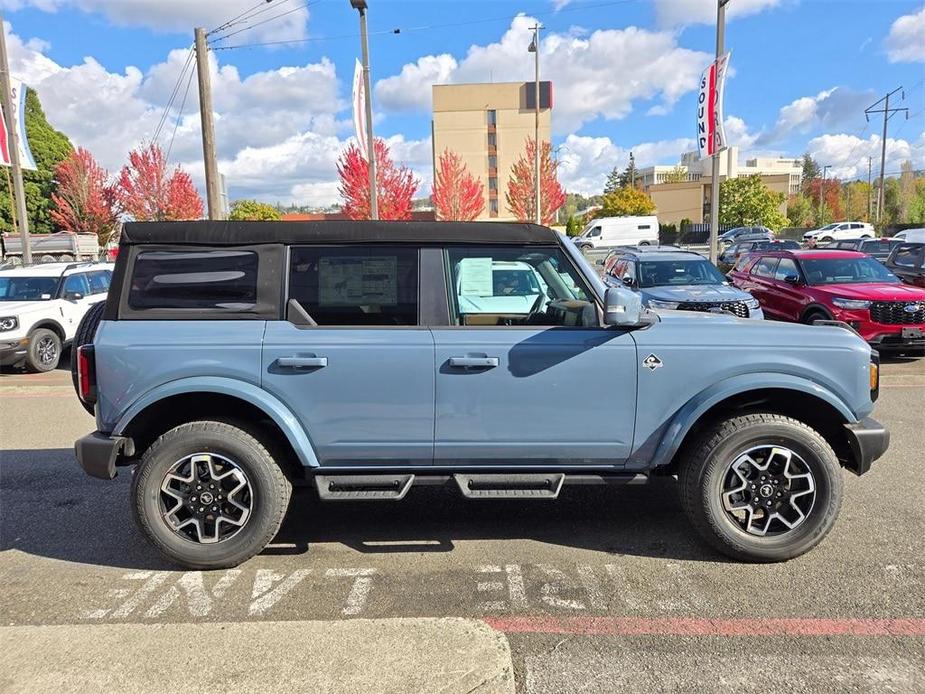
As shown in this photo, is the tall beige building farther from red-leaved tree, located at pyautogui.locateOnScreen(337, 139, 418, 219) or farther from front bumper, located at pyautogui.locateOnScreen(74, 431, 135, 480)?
front bumper, located at pyautogui.locateOnScreen(74, 431, 135, 480)

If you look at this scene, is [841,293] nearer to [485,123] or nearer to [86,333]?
[86,333]

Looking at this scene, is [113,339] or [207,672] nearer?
[207,672]

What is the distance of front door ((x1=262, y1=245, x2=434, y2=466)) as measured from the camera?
3621 mm

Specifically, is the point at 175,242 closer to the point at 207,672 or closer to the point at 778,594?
the point at 207,672

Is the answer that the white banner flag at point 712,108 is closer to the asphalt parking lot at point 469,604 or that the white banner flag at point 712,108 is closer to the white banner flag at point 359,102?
the white banner flag at point 359,102

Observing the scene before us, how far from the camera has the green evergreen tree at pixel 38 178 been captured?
47031 millimetres

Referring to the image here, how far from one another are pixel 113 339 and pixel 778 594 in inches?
148

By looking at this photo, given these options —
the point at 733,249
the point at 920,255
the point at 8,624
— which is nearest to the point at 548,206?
the point at 733,249

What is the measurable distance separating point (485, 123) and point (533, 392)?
85.9m

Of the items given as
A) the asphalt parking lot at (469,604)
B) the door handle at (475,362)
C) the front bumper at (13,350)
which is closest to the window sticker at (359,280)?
the door handle at (475,362)

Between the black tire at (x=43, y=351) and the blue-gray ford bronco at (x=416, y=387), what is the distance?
26.2ft

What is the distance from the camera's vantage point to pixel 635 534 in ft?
13.8

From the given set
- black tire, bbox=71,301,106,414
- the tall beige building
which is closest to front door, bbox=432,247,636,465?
black tire, bbox=71,301,106,414

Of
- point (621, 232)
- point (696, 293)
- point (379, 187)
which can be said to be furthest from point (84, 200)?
point (696, 293)
